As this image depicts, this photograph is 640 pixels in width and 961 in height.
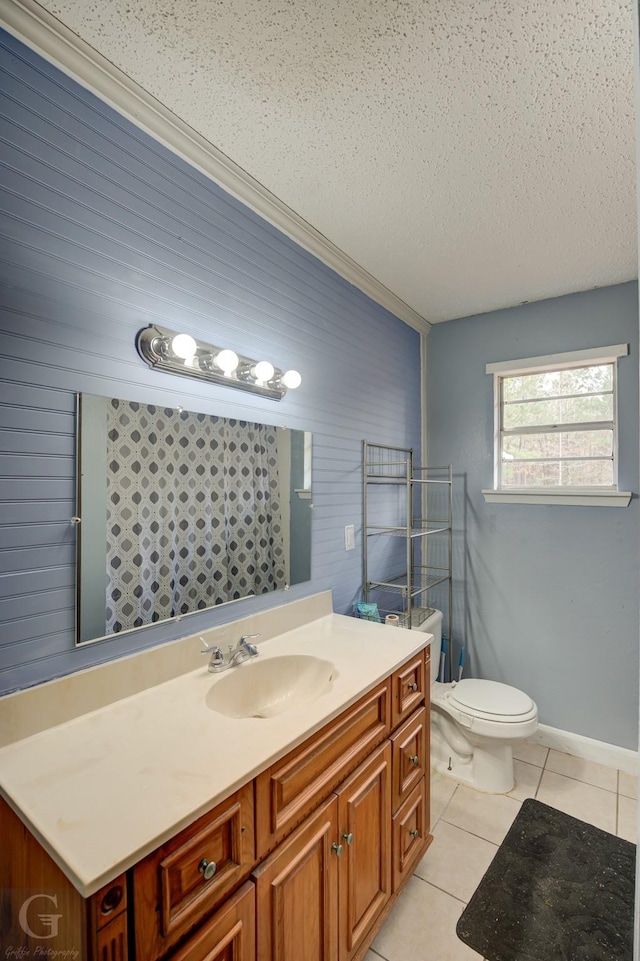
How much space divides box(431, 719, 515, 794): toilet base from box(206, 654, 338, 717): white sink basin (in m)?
1.18

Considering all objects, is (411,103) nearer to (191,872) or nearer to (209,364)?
(209,364)

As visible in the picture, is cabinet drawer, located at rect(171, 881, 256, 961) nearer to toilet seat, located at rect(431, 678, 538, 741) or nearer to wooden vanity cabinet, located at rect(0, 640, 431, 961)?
wooden vanity cabinet, located at rect(0, 640, 431, 961)

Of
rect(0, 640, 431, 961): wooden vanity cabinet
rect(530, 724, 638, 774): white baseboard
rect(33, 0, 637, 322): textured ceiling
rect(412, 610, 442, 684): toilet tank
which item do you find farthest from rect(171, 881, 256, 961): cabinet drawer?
rect(530, 724, 638, 774): white baseboard

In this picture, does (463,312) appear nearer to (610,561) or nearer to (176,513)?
(610,561)

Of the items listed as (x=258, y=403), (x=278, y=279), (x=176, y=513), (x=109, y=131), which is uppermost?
(x=109, y=131)

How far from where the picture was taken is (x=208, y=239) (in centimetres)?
154

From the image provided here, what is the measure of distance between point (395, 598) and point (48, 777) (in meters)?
2.00

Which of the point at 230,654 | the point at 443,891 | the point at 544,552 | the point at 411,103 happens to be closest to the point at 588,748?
the point at 544,552

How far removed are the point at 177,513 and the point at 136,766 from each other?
698mm

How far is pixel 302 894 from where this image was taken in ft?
3.47

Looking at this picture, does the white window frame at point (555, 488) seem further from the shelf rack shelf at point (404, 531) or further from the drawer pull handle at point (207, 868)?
the drawer pull handle at point (207, 868)

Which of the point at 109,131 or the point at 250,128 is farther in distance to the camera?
the point at 250,128

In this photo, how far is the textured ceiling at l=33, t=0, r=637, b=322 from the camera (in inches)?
42.2

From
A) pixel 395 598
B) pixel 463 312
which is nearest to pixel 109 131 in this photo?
pixel 463 312
